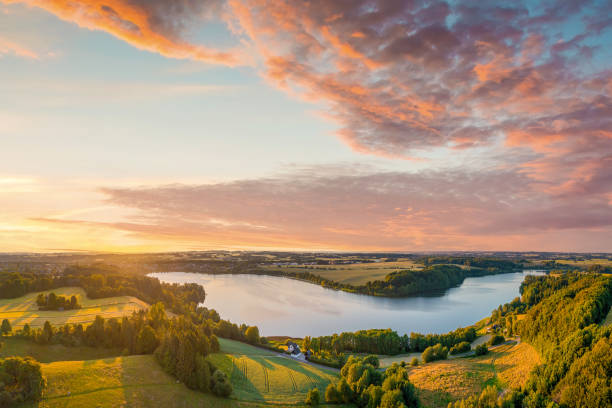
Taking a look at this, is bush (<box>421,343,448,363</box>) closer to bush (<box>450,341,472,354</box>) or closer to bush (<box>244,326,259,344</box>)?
bush (<box>450,341,472,354</box>)

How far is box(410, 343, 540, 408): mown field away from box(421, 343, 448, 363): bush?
1.79m

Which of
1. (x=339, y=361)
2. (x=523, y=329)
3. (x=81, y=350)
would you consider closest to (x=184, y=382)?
(x=81, y=350)

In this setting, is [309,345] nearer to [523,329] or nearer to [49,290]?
[523,329]

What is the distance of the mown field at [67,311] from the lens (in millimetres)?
60312

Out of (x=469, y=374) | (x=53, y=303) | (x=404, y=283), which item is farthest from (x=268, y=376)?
(x=404, y=283)

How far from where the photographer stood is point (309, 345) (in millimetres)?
62844

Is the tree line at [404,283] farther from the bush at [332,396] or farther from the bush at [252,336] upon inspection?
the bush at [332,396]

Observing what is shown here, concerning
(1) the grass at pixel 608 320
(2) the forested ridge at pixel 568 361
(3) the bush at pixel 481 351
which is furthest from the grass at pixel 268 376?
(1) the grass at pixel 608 320

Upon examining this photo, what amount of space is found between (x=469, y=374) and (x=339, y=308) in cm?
6474

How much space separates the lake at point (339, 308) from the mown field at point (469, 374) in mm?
28221

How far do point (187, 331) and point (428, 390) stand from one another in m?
31.7

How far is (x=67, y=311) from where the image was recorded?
6788 cm

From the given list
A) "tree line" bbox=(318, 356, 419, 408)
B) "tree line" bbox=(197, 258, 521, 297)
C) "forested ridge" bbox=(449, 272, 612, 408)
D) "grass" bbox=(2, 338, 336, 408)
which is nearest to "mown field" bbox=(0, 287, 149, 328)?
"grass" bbox=(2, 338, 336, 408)

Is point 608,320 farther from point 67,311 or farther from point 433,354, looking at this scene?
point 67,311
